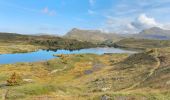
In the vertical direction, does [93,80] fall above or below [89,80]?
above

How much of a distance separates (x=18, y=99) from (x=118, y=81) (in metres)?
41.7

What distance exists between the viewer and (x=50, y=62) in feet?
441

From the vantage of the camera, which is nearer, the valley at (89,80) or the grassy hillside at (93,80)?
the valley at (89,80)

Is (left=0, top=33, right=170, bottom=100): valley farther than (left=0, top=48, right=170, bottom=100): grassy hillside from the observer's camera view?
No

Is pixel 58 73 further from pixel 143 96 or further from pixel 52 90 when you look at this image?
pixel 143 96

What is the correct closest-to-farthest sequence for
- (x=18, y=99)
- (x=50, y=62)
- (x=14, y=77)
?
(x=18, y=99) < (x=14, y=77) < (x=50, y=62)

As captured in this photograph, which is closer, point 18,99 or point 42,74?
point 18,99

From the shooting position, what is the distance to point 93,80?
84625 millimetres

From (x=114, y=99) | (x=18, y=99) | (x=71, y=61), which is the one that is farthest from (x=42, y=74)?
(x=114, y=99)

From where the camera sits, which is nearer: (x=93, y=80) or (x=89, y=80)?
(x=93, y=80)

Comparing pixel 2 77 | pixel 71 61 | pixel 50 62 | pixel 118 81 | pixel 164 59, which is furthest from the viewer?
pixel 71 61

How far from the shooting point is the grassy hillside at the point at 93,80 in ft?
123

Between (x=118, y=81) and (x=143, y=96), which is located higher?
(x=143, y=96)

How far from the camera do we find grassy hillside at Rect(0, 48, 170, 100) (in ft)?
123
